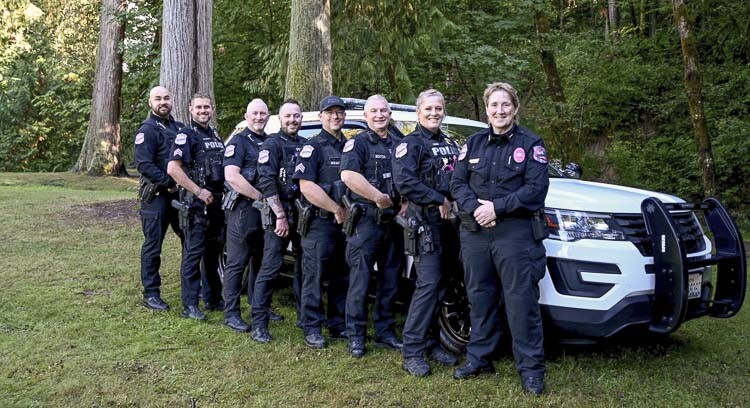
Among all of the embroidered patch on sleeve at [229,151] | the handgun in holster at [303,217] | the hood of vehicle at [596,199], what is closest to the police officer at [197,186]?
the embroidered patch on sleeve at [229,151]

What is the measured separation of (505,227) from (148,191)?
3.39 metres

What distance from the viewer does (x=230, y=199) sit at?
5.50 metres

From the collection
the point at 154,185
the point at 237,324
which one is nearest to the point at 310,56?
the point at 154,185

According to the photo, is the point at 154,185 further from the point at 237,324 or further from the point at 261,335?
the point at 261,335

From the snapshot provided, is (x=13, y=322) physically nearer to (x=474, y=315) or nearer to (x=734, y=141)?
(x=474, y=315)

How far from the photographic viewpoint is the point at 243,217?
18.0 feet

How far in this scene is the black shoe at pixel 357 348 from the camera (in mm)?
4949

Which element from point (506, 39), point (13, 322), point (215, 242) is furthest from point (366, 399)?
point (506, 39)

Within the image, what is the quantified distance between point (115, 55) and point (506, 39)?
11.1 m

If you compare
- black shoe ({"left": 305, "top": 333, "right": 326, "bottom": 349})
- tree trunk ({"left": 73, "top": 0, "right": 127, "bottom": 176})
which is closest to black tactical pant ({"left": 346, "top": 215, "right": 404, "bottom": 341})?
Result: black shoe ({"left": 305, "top": 333, "right": 326, "bottom": 349})

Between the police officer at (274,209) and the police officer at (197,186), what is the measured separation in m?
0.77

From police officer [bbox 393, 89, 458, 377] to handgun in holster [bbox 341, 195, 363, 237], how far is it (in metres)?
0.39

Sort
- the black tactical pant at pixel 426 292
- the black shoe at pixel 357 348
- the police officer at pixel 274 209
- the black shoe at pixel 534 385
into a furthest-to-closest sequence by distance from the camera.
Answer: the police officer at pixel 274 209 < the black shoe at pixel 357 348 < the black tactical pant at pixel 426 292 < the black shoe at pixel 534 385

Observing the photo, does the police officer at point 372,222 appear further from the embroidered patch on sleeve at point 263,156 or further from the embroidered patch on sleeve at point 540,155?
the embroidered patch on sleeve at point 540,155
